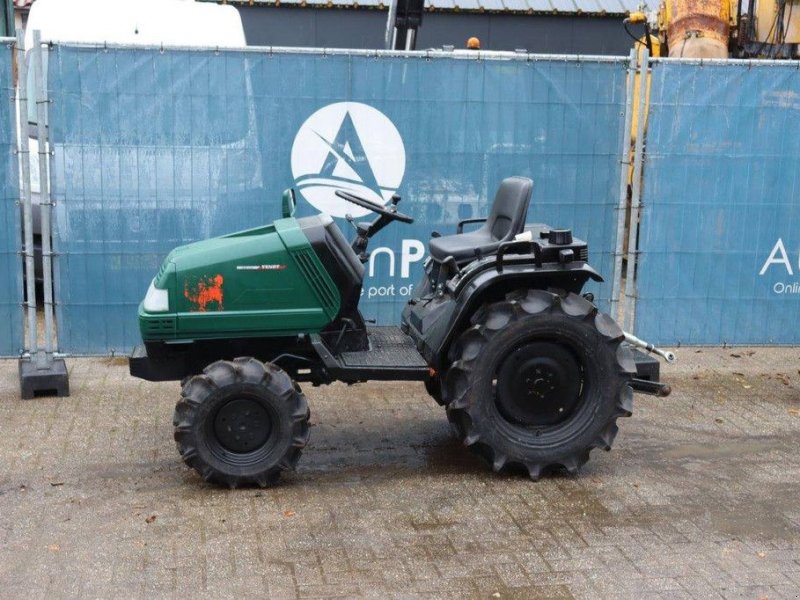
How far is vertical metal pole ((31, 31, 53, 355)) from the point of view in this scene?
7246mm

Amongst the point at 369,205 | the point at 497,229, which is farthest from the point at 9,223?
the point at 497,229

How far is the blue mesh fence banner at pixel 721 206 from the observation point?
7945 millimetres

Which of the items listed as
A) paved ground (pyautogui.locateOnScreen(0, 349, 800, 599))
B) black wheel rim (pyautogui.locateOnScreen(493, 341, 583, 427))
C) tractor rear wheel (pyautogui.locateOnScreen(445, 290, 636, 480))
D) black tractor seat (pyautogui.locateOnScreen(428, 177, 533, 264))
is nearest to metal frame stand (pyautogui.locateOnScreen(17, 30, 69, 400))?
paved ground (pyautogui.locateOnScreen(0, 349, 800, 599))

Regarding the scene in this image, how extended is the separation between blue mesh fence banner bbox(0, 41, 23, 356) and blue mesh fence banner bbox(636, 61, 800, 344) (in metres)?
4.62

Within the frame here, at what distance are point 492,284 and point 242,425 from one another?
1573mm

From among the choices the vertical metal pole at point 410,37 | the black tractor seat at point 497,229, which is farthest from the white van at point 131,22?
the black tractor seat at point 497,229

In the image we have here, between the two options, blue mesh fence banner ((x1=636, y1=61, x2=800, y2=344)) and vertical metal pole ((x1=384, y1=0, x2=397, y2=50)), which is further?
vertical metal pole ((x1=384, y1=0, x2=397, y2=50))

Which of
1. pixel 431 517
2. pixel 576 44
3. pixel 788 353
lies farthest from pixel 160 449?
pixel 576 44

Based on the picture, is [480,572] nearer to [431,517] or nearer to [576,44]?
[431,517]

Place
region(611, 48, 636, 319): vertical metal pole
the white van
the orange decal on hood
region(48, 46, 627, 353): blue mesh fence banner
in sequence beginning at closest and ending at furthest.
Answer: the orange decal on hood < region(48, 46, 627, 353): blue mesh fence banner < region(611, 48, 636, 319): vertical metal pole < the white van

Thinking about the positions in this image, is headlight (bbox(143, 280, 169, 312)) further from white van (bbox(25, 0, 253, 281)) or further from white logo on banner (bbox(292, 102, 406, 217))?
white van (bbox(25, 0, 253, 281))

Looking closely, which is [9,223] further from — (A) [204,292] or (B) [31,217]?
(A) [204,292]

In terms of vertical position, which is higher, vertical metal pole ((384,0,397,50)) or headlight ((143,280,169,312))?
vertical metal pole ((384,0,397,50))

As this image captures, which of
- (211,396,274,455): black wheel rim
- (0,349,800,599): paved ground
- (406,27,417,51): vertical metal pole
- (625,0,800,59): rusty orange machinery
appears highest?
(625,0,800,59): rusty orange machinery
